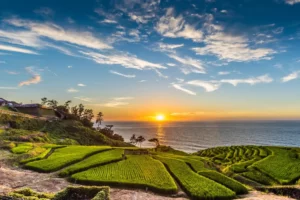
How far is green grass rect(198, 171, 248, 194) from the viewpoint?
1048 inches

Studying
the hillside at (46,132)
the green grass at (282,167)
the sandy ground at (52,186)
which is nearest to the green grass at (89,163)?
the sandy ground at (52,186)

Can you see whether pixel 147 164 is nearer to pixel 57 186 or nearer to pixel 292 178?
pixel 57 186

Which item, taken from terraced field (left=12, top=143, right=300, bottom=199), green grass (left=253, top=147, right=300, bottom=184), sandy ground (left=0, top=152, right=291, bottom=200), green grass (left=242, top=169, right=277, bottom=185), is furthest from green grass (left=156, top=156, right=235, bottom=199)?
green grass (left=253, top=147, right=300, bottom=184)

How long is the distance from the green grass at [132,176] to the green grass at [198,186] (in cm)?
147

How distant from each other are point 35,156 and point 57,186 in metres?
14.2

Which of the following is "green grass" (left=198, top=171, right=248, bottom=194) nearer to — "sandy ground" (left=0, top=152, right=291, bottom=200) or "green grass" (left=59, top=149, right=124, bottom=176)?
"sandy ground" (left=0, top=152, right=291, bottom=200)

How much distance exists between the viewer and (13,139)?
4916 centimetres

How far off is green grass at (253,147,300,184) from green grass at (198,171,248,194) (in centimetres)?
990

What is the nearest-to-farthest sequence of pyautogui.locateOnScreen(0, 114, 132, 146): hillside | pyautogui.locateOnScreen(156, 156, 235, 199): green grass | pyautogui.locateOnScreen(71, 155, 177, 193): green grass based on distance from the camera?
1. pyautogui.locateOnScreen(156, 156, 235, 199): green grass
2. pyautogui.locateOnScreen(71, 155, 177, 193): green grass
3. pyautogui.locateOnScreen(0, 114, 132, 146): hillside

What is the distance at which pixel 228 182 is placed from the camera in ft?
93.5

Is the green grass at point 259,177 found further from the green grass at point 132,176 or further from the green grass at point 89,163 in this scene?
the green grass at point 89,163

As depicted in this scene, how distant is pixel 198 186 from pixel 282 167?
21076 millimetres

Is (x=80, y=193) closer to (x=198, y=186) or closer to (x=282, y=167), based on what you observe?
(x=198, y=186)

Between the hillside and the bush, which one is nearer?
the bush
